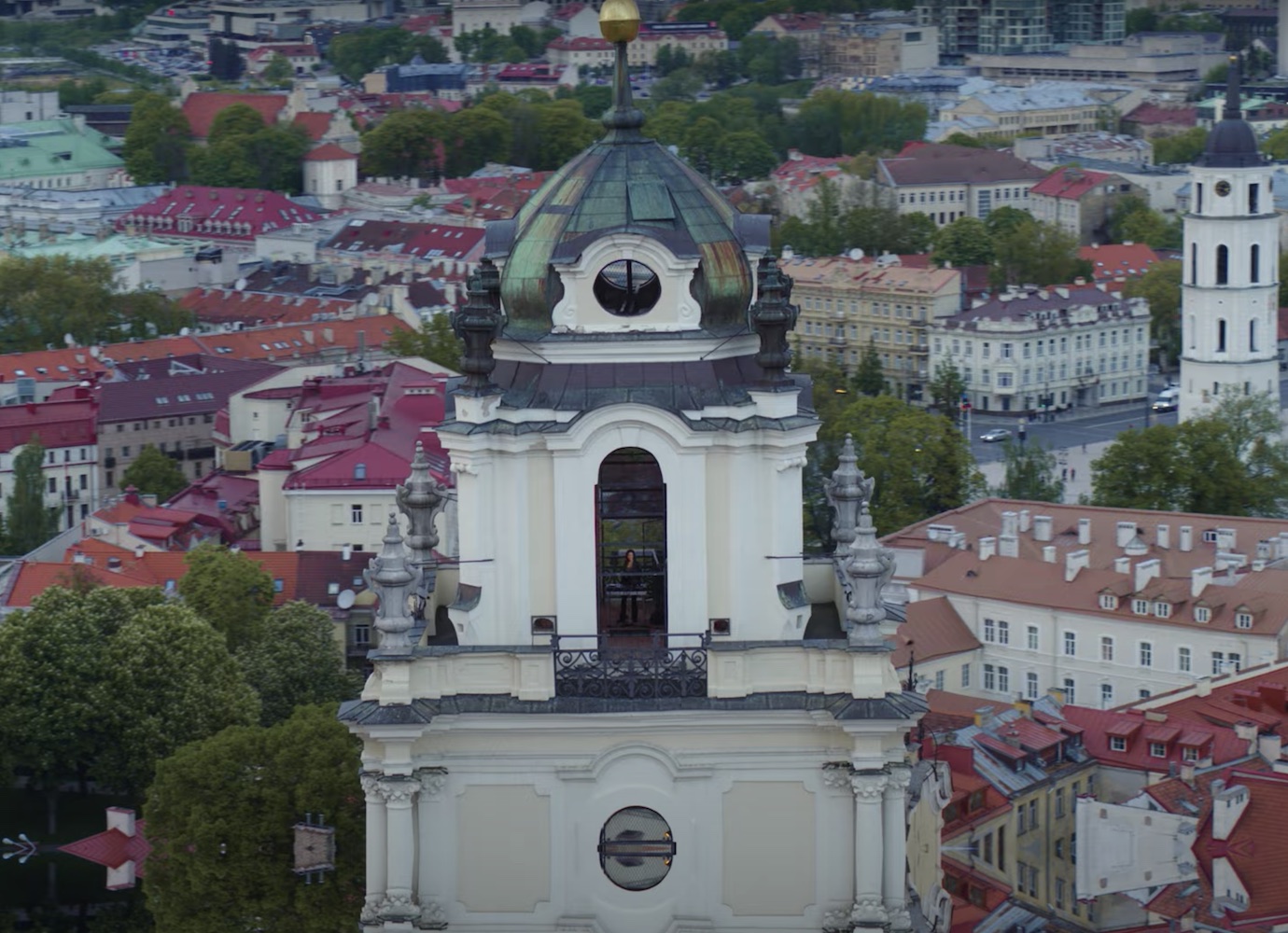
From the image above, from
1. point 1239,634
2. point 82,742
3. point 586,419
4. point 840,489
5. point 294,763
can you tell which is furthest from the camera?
point 1239,634

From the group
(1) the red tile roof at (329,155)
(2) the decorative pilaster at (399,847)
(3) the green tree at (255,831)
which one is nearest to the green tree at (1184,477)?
(3) the green tree at (255,831)

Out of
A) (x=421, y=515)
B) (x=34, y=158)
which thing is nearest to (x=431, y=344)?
(x=34, y=158)

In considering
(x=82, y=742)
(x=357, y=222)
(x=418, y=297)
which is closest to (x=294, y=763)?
(x=82, y=742)

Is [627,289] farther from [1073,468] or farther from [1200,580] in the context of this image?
[1073,468]

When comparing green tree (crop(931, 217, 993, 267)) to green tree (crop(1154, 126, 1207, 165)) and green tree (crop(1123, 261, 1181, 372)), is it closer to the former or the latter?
green tree (crop(1123, 261, 1181, 372))

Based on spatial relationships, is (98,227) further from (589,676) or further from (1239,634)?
(589,676)

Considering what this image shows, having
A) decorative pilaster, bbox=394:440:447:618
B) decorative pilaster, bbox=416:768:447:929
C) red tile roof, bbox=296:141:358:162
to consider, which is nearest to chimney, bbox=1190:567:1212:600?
decorative pilaster, bbox=394:440:447:618

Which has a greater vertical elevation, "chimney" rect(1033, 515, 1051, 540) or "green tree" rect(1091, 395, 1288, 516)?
"chimney" rect(1033, 515, 1051, 540)
